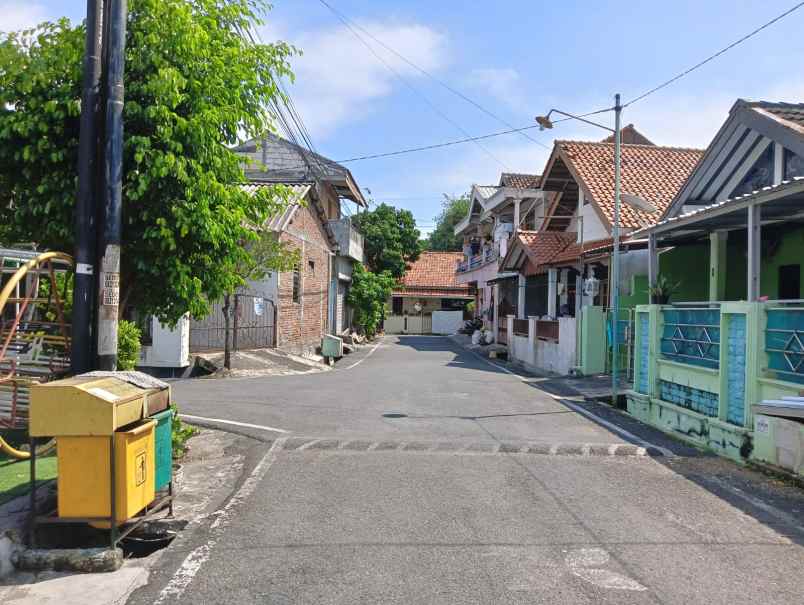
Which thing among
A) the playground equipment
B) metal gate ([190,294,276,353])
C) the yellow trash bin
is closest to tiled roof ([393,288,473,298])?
metal gate ([190,294,276,353])

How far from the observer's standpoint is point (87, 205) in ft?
→ 20.0

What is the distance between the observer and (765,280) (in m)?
13.4

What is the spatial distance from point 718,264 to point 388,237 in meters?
31.8

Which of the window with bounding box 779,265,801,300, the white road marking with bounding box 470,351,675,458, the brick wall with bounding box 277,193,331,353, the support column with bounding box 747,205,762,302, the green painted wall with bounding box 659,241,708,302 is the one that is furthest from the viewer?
the brick wall with bounding box 277,193,331,353

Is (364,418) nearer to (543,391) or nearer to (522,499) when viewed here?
(522,499)

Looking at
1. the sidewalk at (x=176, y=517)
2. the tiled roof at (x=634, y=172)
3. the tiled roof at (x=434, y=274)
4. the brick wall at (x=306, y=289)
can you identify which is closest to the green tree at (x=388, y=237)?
the tiled roof at (x=434, y=274)

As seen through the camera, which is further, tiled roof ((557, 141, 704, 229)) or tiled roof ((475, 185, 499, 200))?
tiled roof ((475, 185, 499, 200))

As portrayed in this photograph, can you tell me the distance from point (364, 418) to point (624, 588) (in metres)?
6.82

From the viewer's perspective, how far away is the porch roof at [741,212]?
26.9 ft

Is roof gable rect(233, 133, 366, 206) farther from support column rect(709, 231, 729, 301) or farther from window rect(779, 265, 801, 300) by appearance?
window rect(779, 265, 801, 300)

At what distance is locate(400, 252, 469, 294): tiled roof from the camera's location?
51250 mm

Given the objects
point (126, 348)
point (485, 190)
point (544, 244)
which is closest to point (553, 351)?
point (544, 244)

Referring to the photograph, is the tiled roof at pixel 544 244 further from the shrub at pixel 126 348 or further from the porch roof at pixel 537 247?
the shrub at pixel 126 348

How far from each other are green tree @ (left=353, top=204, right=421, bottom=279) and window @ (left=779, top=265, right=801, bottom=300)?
31134mm
